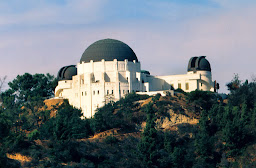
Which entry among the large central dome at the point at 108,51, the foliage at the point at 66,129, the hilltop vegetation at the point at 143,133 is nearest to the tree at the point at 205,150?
the hilltop vegetation at the point at 143,133

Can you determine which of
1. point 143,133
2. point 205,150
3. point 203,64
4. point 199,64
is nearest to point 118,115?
point 143,133

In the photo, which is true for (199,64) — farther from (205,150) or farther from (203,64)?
(205,150)

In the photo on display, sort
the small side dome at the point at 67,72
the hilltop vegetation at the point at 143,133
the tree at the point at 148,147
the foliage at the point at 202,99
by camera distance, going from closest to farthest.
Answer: the hilltop vegetation at the point at 143,133
the tree at the point at 148,147
the foliage at the point at 202,99
the small side dome at the point at 67,72

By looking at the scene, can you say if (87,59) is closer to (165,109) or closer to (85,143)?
(165,109)

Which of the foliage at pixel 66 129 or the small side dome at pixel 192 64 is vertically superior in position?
the small side dome at pixel 192 64

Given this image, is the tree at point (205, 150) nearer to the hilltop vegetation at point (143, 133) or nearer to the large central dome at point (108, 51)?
the hilltop vegetation at point (143, 133)

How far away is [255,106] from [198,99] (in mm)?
8495

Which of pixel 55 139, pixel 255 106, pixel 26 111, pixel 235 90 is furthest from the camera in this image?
pixel 26 111

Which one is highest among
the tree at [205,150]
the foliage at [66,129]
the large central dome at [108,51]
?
the large central dome at [108,51]

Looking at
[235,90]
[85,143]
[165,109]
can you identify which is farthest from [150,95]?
[85,143]

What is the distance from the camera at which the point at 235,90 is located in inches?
3546

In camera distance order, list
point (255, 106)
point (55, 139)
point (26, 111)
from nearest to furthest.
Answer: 1. point (55, 139)
2. point (255, 106)
3. point (26, 111)

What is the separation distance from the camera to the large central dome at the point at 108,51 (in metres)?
92.9

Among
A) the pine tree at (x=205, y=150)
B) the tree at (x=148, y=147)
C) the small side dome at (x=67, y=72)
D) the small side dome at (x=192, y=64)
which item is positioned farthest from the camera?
the small side dome at (x=67, y=72)
